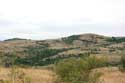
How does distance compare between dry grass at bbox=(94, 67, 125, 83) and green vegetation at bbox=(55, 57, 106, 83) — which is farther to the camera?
dry grass at bbox=(94, 67, 125, 83)

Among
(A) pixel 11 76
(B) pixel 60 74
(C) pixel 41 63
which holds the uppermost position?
(A) pixel 11 76

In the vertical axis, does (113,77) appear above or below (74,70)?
below

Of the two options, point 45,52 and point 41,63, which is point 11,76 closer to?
point 41,63

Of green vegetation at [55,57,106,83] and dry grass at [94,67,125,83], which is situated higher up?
green vegetation at [55,57,106,83]

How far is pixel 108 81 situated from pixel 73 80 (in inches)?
1613

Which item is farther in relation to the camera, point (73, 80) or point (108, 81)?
point (108, 81)

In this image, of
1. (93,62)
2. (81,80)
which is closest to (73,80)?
(81,80)

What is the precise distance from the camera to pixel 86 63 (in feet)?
148

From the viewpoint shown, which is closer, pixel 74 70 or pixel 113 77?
pixel 74 70

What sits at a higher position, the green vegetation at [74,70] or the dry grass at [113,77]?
the green vegetation at [74,70]

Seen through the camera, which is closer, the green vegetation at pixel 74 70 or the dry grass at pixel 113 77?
the green vegetation at pixel 74 70

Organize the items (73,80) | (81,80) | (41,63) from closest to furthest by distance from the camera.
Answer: (73,80)
(81,80)
(41,63)

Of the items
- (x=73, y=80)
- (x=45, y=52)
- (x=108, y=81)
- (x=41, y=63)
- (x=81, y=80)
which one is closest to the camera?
(x=73, y=80)

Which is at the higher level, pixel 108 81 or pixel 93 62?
pixel 93 62
